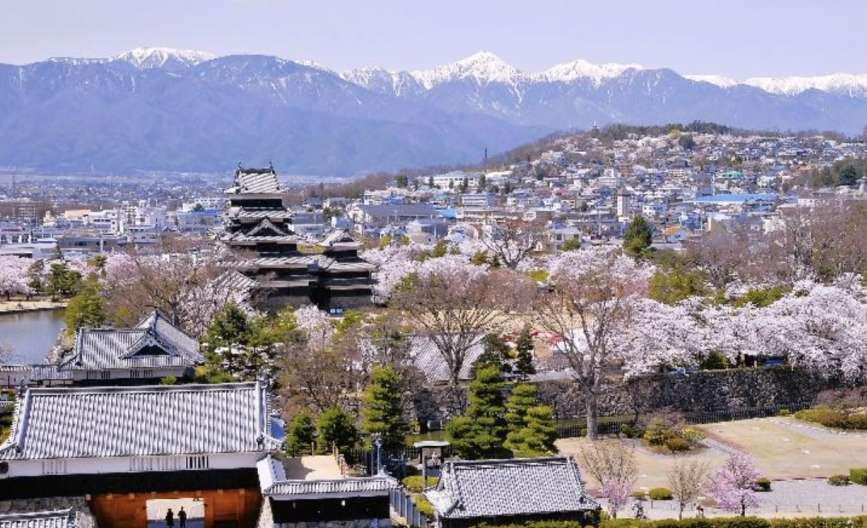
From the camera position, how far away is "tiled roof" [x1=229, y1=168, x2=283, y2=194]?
2012 inches

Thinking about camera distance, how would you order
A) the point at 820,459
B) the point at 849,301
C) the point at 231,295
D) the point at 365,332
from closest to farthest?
the point at 820,459 → the point at 365,332 → the point at 849,301 → the point at 231,295

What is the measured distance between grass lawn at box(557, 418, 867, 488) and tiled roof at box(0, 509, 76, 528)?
1429 centimetres

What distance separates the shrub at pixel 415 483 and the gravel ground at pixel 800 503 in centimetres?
485

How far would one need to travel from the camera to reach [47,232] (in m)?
109

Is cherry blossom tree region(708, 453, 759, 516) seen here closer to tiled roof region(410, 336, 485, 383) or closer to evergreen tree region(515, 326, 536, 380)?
evergreen tree region(515, 326, 536, 380)

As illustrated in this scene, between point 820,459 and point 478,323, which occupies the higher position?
point 478,323

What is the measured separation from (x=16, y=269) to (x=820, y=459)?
181 ft

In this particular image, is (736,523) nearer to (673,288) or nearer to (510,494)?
(510,494)

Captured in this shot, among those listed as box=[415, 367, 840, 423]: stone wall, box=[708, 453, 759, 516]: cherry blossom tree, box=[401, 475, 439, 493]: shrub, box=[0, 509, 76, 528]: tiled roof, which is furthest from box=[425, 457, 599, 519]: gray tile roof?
box=[415, 367, 840, 423]: stone wall

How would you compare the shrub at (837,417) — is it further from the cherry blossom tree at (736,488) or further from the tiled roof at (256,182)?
the tiled roof at (256,182)

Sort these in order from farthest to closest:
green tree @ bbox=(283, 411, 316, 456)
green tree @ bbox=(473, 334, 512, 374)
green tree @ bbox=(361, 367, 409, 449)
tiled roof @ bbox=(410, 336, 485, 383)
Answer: tiled roof @ bbox=(410, 336, 485, 383) < green tree @ bbox=(473, 334, 512, 374) < green tree @ bbox=(361, 367, 409, 449) < green tree @ bbox=(283, 411, 316, 456)

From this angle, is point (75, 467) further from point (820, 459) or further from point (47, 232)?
point (47, 232)

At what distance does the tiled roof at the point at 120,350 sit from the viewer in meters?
31.1

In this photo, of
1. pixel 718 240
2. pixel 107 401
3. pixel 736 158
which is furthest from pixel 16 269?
pixel 736 158
